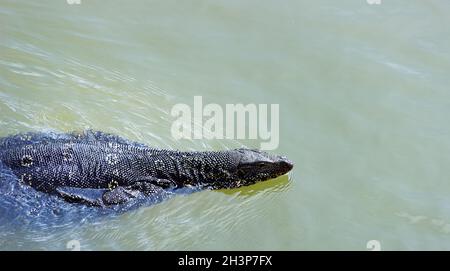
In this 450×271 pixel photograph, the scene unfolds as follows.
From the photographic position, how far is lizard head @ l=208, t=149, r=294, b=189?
6926 millimetres

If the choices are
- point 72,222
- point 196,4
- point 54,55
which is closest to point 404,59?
point 196,4

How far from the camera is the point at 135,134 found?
24.8 feet

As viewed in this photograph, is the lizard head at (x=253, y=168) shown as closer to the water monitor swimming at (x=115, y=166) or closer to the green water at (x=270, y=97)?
the water monitor swimming at (x=115, y=166)

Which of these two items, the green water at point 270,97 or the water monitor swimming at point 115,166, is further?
the green water at point 270,97

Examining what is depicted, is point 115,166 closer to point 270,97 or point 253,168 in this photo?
point 253,168

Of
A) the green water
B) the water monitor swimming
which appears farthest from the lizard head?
the green water

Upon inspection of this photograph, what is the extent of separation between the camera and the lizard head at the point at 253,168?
693cm

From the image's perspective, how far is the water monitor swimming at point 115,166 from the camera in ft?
20.7

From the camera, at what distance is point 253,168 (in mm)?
6941

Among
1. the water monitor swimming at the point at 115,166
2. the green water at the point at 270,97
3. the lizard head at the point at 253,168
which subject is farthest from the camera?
the lizard head at the point at 253,168

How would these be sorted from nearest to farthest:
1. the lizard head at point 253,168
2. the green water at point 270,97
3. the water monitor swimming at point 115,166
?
the water monitor swimming at point 115,166
the green water at point 270,97
the lizard head at point 253,168

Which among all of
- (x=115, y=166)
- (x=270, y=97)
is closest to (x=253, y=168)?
(x=115, y=166)

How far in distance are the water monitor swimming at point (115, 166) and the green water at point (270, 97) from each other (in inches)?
7.1

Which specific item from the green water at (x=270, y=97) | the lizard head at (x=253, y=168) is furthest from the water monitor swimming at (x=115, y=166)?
the green water at (x=270, y=97)
